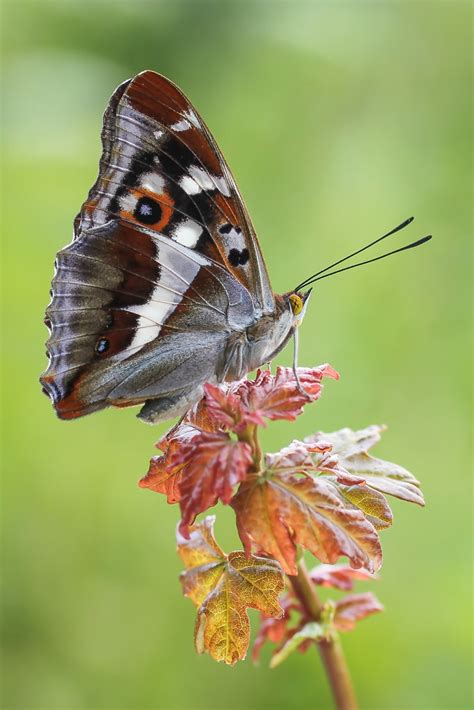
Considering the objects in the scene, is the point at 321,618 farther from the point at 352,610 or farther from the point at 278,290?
the point at 278,290

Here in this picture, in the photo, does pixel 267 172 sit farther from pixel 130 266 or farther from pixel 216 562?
pixel 216 562

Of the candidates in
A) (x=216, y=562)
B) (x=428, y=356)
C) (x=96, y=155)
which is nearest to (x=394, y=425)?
(x=428, y=356)

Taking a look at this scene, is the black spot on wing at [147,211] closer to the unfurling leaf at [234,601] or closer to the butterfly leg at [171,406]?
the butterfly leg at [171,406]

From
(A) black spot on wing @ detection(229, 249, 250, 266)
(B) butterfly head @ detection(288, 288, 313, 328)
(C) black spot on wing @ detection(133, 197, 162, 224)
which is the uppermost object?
→ (C) black spot on wing @ detection(133, 197, 162, 224)

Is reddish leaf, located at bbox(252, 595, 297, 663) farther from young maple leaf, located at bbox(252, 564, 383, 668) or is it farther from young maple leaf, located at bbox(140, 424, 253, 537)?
young maple leaf, located at bbox(140, 424, 253, 537)

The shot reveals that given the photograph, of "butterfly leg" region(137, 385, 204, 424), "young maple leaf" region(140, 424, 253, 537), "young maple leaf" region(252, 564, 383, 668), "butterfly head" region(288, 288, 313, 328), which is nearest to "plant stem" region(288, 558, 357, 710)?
"young maple leaf" region(252, 564, 383, 668)

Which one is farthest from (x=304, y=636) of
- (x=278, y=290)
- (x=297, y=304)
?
(x=278, y=290)
